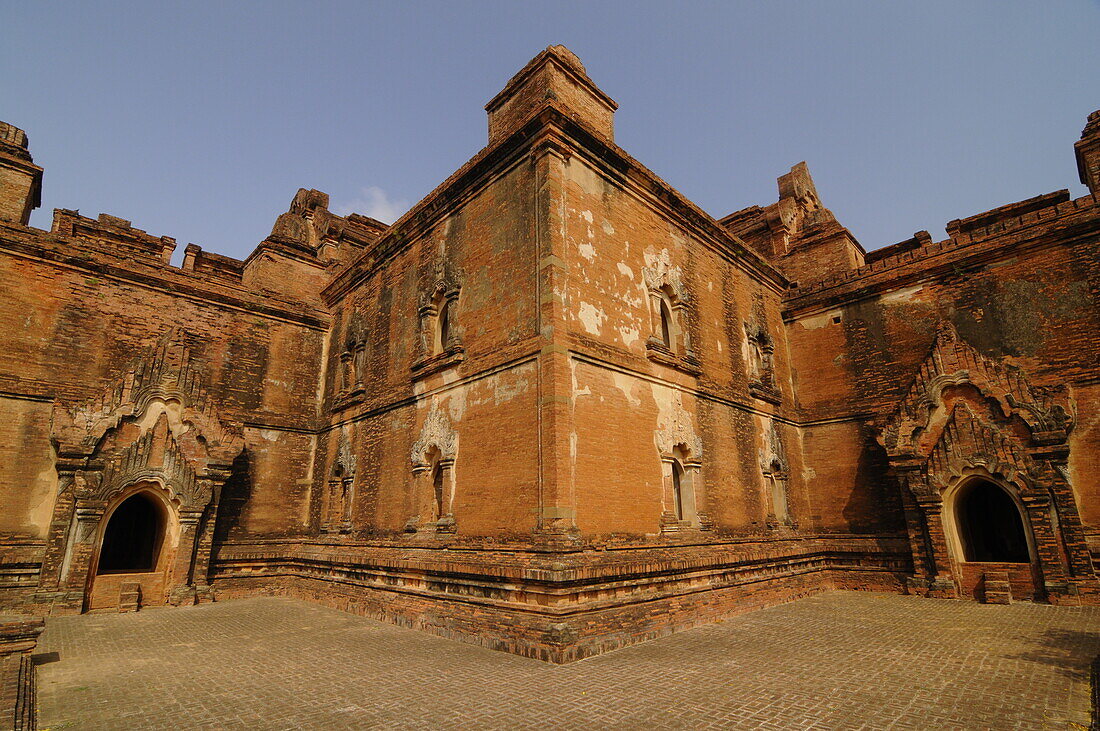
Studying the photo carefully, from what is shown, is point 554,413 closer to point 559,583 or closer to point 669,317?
point 559,583

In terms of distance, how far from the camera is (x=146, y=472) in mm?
13844

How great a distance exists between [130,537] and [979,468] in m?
22.2

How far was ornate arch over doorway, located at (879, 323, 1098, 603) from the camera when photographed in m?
12.2

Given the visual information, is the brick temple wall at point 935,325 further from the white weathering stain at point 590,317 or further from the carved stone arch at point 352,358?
the carved stone arch at point 352,358

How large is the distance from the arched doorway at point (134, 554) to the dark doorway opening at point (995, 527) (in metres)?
20.5

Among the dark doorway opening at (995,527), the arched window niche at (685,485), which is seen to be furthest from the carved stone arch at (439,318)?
the dark doorway opening at (995,527)

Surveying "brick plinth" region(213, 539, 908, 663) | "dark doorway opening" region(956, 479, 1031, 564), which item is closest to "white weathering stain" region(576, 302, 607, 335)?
"brick plinth" region(213, 539, 908, 663)

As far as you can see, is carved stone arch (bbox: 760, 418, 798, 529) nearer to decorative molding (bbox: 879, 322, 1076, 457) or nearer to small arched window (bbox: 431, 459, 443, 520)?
decorative molding (bbox: 879, 322, 1076, 457)

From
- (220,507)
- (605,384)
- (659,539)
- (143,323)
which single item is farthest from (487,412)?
(143,323)

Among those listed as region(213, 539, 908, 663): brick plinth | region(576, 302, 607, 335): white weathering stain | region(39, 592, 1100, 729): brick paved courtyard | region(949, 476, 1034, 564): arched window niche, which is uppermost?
region(576, 302, 607, 335): white weathering stain

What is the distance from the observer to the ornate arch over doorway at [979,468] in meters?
12.2

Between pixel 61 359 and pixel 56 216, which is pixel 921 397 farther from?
pixel 56 216

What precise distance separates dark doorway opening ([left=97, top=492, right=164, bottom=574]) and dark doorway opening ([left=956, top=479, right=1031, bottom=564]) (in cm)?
2257

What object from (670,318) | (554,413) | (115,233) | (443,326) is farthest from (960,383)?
(115,233)
